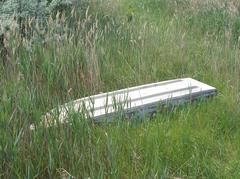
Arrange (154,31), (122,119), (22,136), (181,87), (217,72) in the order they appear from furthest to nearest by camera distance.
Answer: (154,31) → (217,72) → (181,87) → (122,119) → (22,136)

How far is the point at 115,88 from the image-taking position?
157 inches

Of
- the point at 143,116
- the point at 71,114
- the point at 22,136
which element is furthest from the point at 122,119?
the point at 22,136

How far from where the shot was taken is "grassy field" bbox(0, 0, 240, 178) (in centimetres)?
252

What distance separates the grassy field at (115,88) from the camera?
8.28 ft

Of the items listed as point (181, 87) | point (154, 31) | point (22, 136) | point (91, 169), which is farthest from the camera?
point (154, 31)

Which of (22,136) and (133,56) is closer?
(22,136)

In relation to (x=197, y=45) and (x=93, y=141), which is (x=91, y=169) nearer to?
(x=93, y=141)

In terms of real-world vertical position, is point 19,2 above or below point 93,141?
above

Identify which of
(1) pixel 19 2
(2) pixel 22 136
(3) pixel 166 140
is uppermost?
(1) pixel 19 2

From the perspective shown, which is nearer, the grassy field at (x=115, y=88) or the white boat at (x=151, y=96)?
the grassy field at (x=115, y=88)

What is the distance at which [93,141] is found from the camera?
111 inches

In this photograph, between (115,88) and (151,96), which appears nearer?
(151,96)

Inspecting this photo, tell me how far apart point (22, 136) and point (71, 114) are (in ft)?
1.02

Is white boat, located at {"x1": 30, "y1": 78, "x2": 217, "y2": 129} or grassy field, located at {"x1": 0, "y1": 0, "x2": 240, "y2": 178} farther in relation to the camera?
white boat, located at {"x1": 30, "y1": 78, "x2": 217, "y2": 129}
